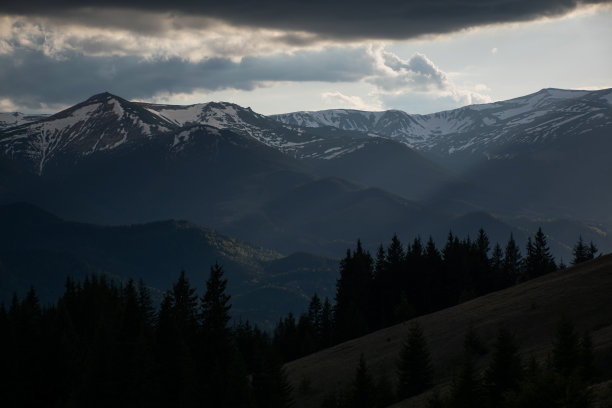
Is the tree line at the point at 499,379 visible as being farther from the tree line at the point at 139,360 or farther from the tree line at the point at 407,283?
the tree line at the point at 407,283

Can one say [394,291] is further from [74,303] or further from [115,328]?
[115,328]

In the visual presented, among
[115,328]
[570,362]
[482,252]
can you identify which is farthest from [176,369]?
[482,252]

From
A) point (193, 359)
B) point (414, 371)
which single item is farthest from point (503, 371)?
point (193, 359)

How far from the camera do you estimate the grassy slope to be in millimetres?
54312

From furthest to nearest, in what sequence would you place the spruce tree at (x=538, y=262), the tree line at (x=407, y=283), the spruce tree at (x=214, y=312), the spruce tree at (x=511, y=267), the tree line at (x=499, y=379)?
the spruce tree at (x=511, y=267), the spruce tree at (x=538, y=262), the tree line at (x=407, y=283), the spruce tree at (x=214, y=312), the tree line at (x=499, y=379)

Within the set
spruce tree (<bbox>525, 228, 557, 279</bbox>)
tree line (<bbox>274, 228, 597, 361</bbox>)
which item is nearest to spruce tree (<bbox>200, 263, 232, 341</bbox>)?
tree line (<bbox>274, 228, 597, 361</bbox>)

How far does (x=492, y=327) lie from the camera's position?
59688mm

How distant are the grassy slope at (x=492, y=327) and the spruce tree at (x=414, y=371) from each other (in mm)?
1344

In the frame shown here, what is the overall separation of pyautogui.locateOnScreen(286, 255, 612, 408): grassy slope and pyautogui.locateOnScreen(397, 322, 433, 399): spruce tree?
1344 millimetres

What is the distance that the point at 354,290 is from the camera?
10819 cm

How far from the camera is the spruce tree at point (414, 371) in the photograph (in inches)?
2083

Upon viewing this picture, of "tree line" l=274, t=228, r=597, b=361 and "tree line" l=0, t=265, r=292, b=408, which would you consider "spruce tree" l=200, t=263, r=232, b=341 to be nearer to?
"tree line" l=0, t=265, r=292, b=408

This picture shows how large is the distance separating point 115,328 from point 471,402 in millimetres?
34844

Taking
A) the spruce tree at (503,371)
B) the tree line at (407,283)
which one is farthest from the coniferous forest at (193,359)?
the tree line at (407,283)
